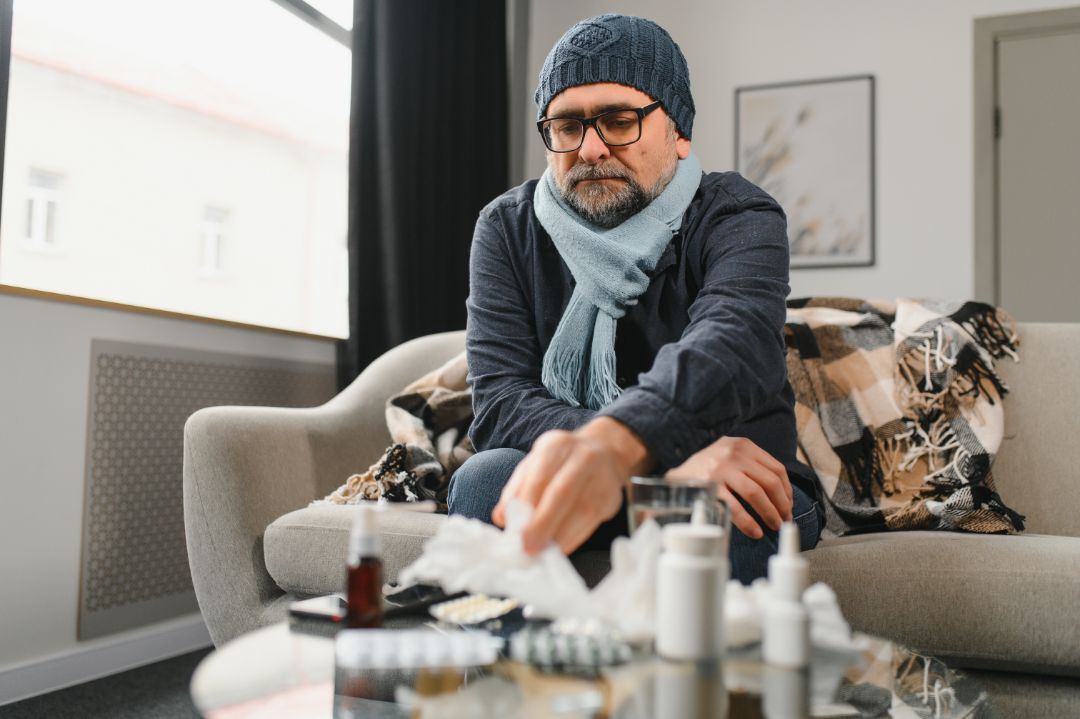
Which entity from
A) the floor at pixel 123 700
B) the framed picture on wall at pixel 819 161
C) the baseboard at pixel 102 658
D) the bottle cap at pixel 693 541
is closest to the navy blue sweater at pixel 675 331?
the bottle cap at pixel 693 541

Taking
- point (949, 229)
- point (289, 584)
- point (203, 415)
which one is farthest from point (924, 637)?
point (949, 229)

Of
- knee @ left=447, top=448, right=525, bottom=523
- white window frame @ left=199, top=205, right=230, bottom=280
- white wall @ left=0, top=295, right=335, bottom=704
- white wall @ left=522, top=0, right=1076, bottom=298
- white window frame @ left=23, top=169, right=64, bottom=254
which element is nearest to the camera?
knee @ left=447, top=448, right=525, bottom=523

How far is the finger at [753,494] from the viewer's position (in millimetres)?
1115

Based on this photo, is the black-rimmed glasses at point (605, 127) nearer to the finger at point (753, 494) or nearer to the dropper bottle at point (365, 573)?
the finger at point (753, 494)

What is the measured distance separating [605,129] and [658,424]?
64cm

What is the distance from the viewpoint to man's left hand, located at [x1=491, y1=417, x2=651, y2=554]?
773 millimetres

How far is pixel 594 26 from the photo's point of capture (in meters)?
1.41

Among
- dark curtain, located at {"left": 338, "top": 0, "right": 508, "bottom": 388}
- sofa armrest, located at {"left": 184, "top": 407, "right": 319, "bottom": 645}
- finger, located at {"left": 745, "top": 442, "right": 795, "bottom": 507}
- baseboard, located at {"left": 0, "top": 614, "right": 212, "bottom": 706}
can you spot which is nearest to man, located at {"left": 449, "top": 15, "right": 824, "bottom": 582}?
finger, located at {"left": 745, "top": 442, "right": 795, "bottom": 507}

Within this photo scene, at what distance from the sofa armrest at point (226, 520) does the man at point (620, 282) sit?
0.53m

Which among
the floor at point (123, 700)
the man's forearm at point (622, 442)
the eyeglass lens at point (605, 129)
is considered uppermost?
the eyeglass lens at point (605, 129)

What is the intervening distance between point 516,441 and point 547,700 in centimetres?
67

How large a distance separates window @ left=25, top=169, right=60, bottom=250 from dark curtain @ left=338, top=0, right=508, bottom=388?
32.7 inches

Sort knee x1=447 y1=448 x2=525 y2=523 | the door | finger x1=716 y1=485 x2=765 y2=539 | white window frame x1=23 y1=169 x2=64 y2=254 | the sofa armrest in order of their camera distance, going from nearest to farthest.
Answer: finger x1=716 y1=485 x2=765 y2=539, knee x1=447 y1=448 x2=525 y2=523, the sofa armrest, white window frame x1=23 y1=169 x2=64 y2=254, the door

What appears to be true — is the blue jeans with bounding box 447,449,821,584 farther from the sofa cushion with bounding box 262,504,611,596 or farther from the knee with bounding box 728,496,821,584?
the sofa cushion with bounding box 262,504,611,596
